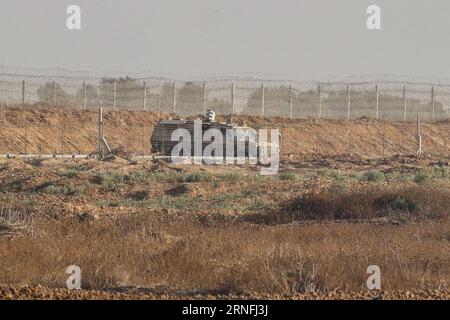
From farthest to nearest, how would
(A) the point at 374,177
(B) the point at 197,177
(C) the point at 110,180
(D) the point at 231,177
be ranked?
(A) the point at 374,177 < (D) the point at 231,177 < (B) the point at 197,177 < (C) the point at 110,180

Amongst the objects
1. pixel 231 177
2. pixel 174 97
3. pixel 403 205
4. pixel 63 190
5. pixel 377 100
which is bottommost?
pixel 63 190

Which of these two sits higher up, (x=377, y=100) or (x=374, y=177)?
(x=377, y=100)

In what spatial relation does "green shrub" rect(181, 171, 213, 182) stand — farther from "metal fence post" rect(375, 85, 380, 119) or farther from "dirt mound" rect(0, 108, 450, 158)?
"metal fence post" rect(375, 85, 380, 119)

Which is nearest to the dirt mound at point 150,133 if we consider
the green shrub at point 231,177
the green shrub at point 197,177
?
the green shrub at point 231,177

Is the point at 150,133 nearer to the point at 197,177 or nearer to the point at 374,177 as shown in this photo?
the point at 197,177

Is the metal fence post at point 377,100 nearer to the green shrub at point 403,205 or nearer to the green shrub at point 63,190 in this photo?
the green shrub at point 63,190

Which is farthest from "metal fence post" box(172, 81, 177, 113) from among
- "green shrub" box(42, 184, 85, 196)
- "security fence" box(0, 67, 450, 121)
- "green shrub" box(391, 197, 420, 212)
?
"green shrub" box(391, 197, 420, 212)

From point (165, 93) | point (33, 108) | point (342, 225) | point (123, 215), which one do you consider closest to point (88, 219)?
point (123, 215)

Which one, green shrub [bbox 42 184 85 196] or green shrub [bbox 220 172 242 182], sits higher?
green shrub [bbox 220 172 242 182]

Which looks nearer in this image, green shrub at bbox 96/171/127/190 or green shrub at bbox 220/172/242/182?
green shrub at bbox 96/171/127/190

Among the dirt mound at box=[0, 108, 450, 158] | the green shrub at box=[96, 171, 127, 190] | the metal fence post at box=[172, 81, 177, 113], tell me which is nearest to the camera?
the green shrub at box=[96, 171, 127, 190]

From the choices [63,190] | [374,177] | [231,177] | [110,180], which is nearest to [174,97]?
[231,177]

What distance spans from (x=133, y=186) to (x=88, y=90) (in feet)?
89.5
